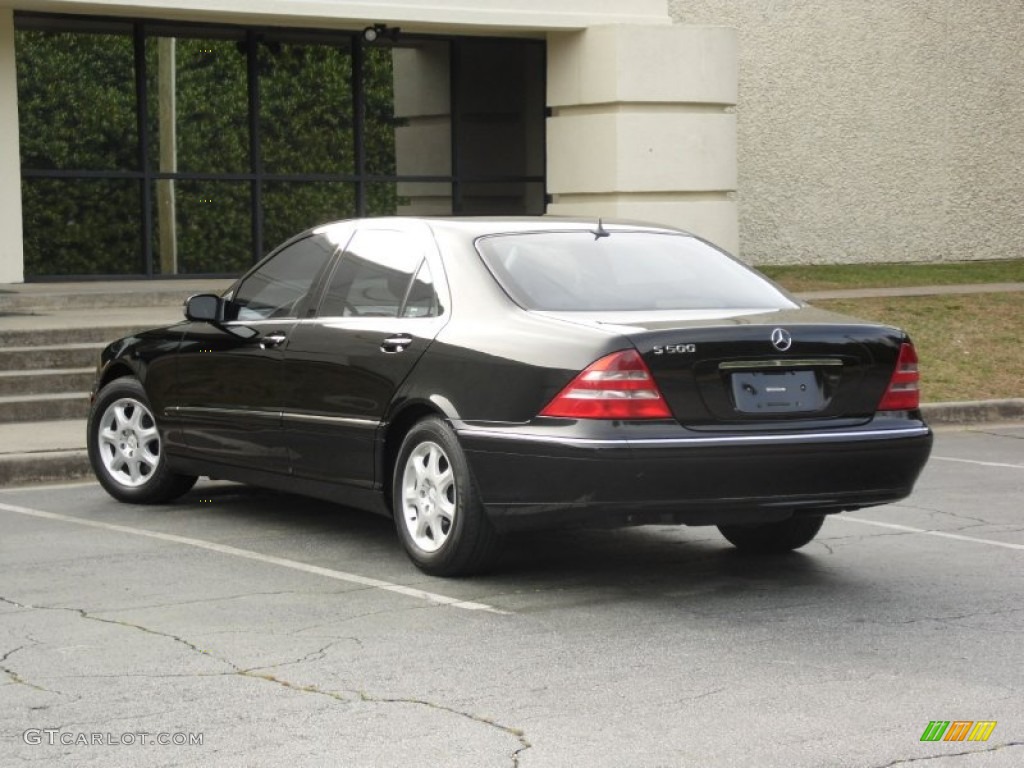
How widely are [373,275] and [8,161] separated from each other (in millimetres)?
11426

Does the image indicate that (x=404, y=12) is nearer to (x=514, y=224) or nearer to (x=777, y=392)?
(x=514, y=224)

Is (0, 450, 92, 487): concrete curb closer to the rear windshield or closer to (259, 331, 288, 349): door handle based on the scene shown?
(259, 331, 288, 349): door handle

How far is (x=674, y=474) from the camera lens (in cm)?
686

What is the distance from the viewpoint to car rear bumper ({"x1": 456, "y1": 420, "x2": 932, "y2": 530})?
270 inches

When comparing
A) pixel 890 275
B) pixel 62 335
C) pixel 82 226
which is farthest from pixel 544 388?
pixel 890 275

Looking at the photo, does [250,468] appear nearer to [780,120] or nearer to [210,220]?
[210,220]

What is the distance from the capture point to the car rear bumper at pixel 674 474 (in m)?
6.86

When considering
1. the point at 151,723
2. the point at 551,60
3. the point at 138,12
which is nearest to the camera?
the point at 151,723

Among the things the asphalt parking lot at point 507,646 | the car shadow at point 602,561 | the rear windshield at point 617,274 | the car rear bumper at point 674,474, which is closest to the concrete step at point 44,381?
the asphalt parking lot at point 507,646

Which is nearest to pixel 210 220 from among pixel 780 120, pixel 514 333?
pixel 780 120

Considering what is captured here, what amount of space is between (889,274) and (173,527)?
47.4ft

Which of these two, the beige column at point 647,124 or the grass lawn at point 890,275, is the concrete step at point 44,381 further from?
the grass lawn at point 890,275

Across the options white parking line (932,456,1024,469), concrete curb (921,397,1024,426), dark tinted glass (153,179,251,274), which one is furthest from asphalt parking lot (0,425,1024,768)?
dark tinted glass (153,179,251,274)

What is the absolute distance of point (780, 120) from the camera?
2320 cm
